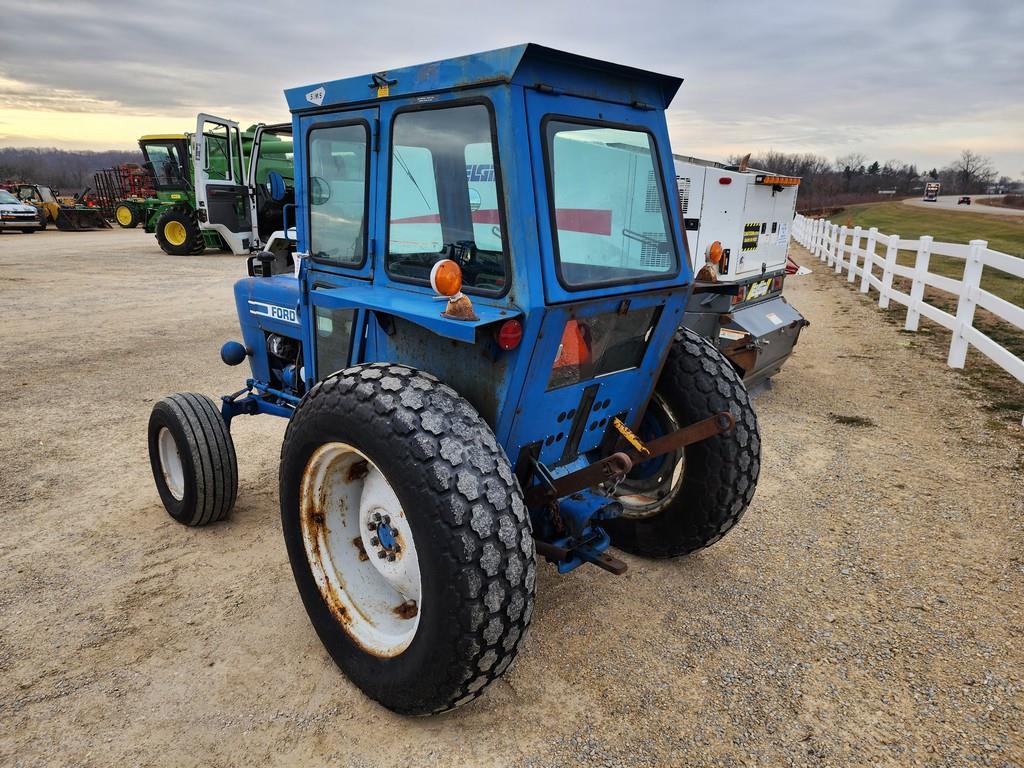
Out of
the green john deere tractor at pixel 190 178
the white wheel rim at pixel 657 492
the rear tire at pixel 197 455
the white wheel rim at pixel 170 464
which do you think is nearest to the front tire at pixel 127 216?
the green john deere tractor at pixel 190 178

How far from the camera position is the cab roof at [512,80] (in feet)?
7.55

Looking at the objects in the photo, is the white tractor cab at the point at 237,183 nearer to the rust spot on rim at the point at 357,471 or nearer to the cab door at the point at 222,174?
the cab door at the point at 222,174

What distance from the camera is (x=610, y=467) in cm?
264

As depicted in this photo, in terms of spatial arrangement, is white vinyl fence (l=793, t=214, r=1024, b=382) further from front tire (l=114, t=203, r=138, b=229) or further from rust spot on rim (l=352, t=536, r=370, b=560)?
front tire (l=114, t=203, r=138, b=229)

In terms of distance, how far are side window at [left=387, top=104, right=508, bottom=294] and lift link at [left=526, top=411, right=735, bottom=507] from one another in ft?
2.69

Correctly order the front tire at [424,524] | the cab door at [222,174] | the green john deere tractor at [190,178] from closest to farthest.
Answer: the front tire at [424,524] < the cab door at [222,174] < the green john deere tractor at [190,178]

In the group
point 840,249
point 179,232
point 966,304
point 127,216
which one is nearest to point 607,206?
point 966,304

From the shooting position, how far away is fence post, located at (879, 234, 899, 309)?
11.0 meters

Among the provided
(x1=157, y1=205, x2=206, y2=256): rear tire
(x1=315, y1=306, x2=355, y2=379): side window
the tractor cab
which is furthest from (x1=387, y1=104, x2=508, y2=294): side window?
the tractor cab

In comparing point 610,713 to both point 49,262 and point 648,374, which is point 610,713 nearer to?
point 648,374

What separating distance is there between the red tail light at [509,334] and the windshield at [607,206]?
259 mm

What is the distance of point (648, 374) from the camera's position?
3.20m

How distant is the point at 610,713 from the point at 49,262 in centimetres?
1889

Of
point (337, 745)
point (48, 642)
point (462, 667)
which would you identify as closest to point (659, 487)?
point (462, 667)
